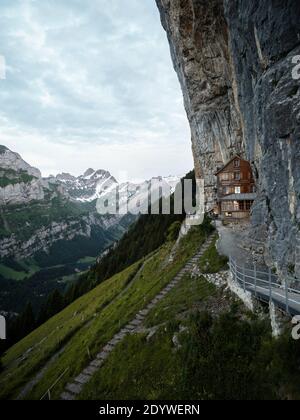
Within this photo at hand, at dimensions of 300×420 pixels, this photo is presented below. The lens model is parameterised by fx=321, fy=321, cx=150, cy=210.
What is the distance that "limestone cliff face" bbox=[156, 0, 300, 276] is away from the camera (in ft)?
75.7

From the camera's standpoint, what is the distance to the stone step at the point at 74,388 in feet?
86.7

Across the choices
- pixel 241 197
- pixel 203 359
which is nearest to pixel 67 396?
pixel 203 359

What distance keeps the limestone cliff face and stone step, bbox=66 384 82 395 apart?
62.8 ft

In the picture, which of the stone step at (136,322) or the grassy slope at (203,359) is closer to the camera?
the grassy slope at (203,359)

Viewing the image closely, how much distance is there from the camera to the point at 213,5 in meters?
43.5

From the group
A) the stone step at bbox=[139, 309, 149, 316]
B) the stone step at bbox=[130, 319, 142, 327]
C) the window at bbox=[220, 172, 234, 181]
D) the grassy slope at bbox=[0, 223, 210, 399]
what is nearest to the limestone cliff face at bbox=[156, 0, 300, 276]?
the window at bbox=[220, 172, 234, 181]

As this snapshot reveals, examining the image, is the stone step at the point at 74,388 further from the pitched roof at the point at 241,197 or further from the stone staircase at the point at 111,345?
the pitched roof at the point at 241,197

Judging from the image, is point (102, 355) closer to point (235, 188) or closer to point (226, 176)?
point (235, 188)

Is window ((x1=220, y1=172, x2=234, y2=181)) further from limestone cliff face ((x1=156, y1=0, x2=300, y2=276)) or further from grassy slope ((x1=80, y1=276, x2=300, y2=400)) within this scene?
grassy slope ((x1=80, y1=276, x2=300, y2=400))

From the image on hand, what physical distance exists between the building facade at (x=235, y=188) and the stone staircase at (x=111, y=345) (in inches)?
691

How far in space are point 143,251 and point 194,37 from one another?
6827 centimetres

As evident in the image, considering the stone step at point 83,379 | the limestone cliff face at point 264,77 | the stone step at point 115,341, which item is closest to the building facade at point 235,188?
the limestone cliff face at point 264,77

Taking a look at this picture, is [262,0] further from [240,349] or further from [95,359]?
[95,359]
